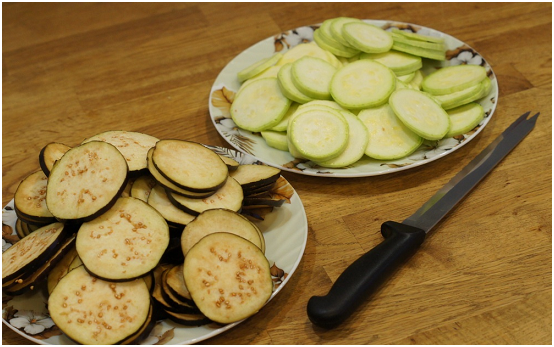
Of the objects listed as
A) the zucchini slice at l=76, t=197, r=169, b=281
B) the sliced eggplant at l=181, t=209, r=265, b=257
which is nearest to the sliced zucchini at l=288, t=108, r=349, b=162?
the sliced eggplant at l=181, t=209, r=265, b=257

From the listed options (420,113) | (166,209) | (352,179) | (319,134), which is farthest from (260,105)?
(166,209)

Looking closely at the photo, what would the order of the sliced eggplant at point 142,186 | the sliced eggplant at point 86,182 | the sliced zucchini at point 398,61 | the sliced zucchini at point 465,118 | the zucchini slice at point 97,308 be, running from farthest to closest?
the sliced zucchini at point 398,61, the sliced zucchini at point 465,118, the sliced eggplant at point 142,186, the sliced eggplant at point 86,182, the zucchini slice at point 97,308

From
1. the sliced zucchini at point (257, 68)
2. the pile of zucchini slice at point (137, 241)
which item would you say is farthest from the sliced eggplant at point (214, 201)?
the sliced zucchini at point (257, 68)

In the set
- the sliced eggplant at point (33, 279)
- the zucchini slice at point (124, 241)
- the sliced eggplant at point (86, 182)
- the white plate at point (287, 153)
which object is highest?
the sliced eggplant at point (86, 182)

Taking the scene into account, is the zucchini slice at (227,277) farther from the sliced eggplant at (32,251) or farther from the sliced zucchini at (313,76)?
the sliced zucchini at (313,76)

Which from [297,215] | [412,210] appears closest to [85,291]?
[297,215]
